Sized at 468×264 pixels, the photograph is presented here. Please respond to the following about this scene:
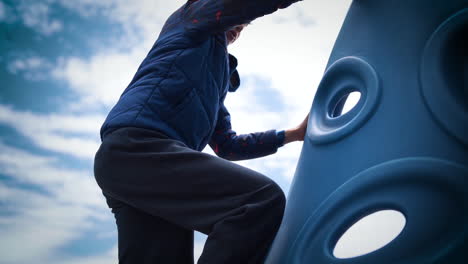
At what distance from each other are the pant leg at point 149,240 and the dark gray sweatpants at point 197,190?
10 cm

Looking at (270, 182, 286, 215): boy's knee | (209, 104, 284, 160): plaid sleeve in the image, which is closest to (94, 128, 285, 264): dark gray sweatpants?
(270, 182, 286, 215): boy's knee

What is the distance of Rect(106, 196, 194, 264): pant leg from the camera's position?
0.94 m

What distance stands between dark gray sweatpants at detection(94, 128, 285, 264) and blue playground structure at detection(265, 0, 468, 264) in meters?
0.07

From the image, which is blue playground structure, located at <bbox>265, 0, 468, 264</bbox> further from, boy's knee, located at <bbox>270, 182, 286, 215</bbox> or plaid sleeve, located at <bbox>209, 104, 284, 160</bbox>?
plaid sleeve, located at <bbox>209, 104, 284, 160</bbox>

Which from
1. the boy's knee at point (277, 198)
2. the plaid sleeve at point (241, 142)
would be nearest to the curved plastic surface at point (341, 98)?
the boy's knee at point (277, 198)

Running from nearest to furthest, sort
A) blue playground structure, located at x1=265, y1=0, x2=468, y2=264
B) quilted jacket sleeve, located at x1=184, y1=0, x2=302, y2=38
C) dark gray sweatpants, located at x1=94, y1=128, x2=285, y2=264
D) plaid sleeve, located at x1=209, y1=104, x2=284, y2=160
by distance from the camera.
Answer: blue playground structure, located at x1=265, y1=0, x2=468, y2=264, dark gray sweatpants, located at x1=94, y1=128, x2=285, y2=264, quilted jacket sleeve, located at x1=184, y1=0, x2=302, y2=38, plaid sleeve, located at x1=209, y1=104, x2=284, y2=160

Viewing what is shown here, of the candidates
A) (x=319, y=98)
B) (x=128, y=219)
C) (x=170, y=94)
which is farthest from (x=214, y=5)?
(x=128, y=219)

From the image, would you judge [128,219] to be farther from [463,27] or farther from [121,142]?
[463,27]

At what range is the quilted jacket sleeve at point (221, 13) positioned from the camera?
88cm

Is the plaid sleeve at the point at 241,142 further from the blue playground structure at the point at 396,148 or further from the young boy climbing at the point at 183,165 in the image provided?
the blue playground structure at the point at 396,148

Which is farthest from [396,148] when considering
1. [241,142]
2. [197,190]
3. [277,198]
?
[241,142]

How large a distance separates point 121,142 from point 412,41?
656 millimetres

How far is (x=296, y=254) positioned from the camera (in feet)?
2.49

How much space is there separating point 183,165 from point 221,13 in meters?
0.40
